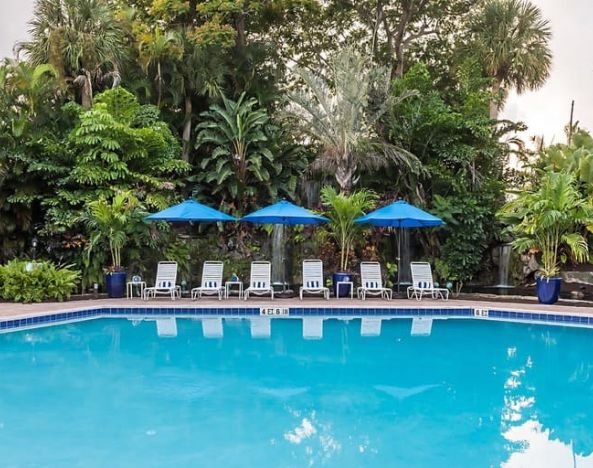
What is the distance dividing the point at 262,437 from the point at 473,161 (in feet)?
43.3

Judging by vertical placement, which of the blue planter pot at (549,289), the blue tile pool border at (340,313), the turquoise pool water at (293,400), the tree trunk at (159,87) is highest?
the tree trunk at (159,87)

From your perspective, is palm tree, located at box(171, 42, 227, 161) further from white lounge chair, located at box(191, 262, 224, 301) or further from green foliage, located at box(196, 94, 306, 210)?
white lounge chair, located at box(191, 262, 224, 301)

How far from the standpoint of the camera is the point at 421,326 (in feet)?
34.7

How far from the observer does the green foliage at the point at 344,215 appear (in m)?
13.4

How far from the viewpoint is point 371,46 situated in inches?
800

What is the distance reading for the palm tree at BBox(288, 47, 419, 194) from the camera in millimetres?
14406

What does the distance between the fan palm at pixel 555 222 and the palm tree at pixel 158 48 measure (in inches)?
392

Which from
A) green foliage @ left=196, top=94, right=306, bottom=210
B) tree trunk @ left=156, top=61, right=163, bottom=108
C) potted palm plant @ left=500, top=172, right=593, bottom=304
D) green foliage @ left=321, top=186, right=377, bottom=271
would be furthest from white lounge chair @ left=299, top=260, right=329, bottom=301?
tree trunk @ left=156, top=61, right=163, bottom=108

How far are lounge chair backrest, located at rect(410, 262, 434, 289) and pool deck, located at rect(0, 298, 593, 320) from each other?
1.66 feet

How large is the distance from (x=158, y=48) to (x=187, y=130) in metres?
2.46

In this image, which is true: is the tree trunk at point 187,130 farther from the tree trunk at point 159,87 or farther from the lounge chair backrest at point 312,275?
the lounge chair backrest at point 312,275

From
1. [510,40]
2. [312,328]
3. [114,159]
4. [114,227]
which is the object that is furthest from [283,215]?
[510,40]

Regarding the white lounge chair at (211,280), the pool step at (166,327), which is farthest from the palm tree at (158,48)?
the pool step at (166,327)

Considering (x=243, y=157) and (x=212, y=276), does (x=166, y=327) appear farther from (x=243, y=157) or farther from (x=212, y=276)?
(x=243, y=157)
